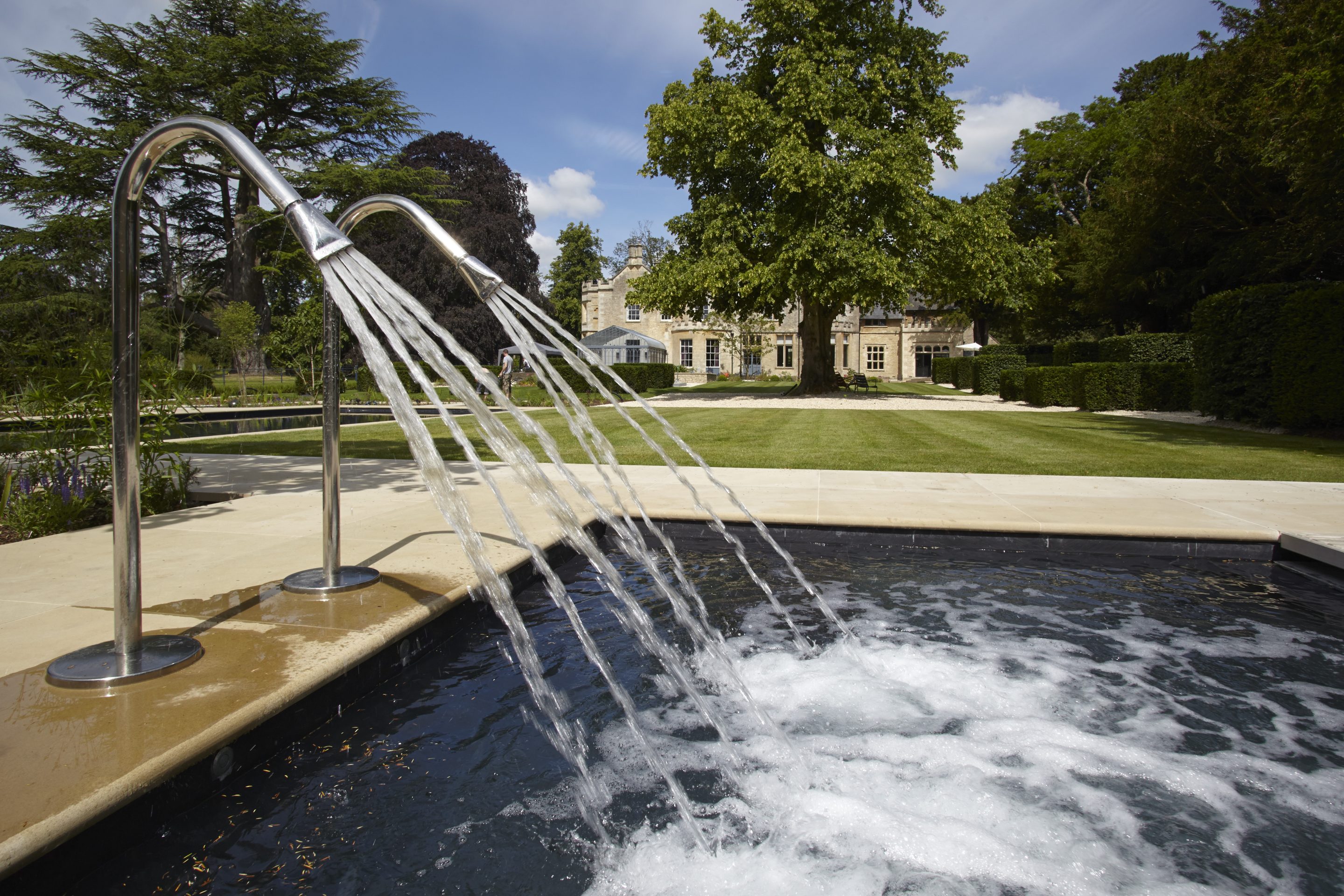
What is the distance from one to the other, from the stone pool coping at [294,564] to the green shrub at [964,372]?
26531 mm

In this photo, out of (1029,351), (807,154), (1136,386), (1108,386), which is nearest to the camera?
(1136,386)

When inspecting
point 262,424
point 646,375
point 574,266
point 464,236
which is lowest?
point 262,424

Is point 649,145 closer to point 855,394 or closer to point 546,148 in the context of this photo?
point 546,148

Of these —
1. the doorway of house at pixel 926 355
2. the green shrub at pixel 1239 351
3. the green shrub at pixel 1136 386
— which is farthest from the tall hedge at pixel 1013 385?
the doorway of house at pixel 926 355

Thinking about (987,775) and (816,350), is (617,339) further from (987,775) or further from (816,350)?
(987,775)

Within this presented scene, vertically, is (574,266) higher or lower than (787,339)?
higher

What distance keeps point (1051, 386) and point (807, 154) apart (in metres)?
10.2

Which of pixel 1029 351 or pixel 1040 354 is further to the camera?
pixel 1029 351

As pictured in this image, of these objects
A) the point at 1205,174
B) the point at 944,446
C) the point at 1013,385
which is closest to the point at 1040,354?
the point at 1013,385

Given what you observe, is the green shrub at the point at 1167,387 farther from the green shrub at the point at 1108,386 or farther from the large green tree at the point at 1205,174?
the large green tree at the point at 1205,174

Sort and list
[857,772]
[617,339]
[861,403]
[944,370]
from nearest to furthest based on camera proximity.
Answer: [857,772]
[861,403]
[944,370]
[617,339]

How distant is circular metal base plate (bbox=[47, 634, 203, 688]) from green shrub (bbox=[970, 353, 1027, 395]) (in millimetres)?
30677

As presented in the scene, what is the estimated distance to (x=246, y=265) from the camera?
31547mm

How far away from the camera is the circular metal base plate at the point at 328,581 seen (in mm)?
3846
